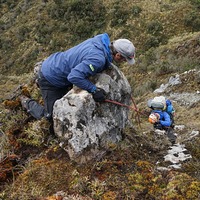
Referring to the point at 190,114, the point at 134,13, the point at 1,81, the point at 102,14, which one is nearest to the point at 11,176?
the point at 190,114

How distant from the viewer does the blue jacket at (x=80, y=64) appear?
490cm

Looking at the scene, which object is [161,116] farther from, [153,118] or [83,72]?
[83,72]

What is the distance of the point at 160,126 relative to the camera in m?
7.17

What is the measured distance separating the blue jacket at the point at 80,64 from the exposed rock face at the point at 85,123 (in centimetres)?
21

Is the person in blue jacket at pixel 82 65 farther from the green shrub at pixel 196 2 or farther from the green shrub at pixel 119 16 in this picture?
the green shrub at pixel 119 16

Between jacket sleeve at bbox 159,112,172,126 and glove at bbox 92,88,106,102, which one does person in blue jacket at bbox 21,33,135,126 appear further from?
jacket sleeve at bbox 159,112,172,126

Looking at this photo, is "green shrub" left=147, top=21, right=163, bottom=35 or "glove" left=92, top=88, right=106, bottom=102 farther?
"green shrub" left=147, top=21, right=163, bottom=35

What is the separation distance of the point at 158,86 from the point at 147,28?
16173 mm

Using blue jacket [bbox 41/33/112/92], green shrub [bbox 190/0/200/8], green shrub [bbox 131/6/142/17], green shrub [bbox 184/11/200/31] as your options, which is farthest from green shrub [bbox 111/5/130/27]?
blue jacket [bbox 41/33/112/92]

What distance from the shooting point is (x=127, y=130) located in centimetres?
589

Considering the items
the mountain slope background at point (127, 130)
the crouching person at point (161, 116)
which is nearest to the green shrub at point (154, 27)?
the mountain slope background at point (127, 130)

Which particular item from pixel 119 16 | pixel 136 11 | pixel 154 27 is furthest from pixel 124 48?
pixel 119 16

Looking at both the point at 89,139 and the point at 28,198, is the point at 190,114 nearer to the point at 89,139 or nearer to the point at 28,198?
the point at 89,139

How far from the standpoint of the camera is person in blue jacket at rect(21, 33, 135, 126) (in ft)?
16.1
